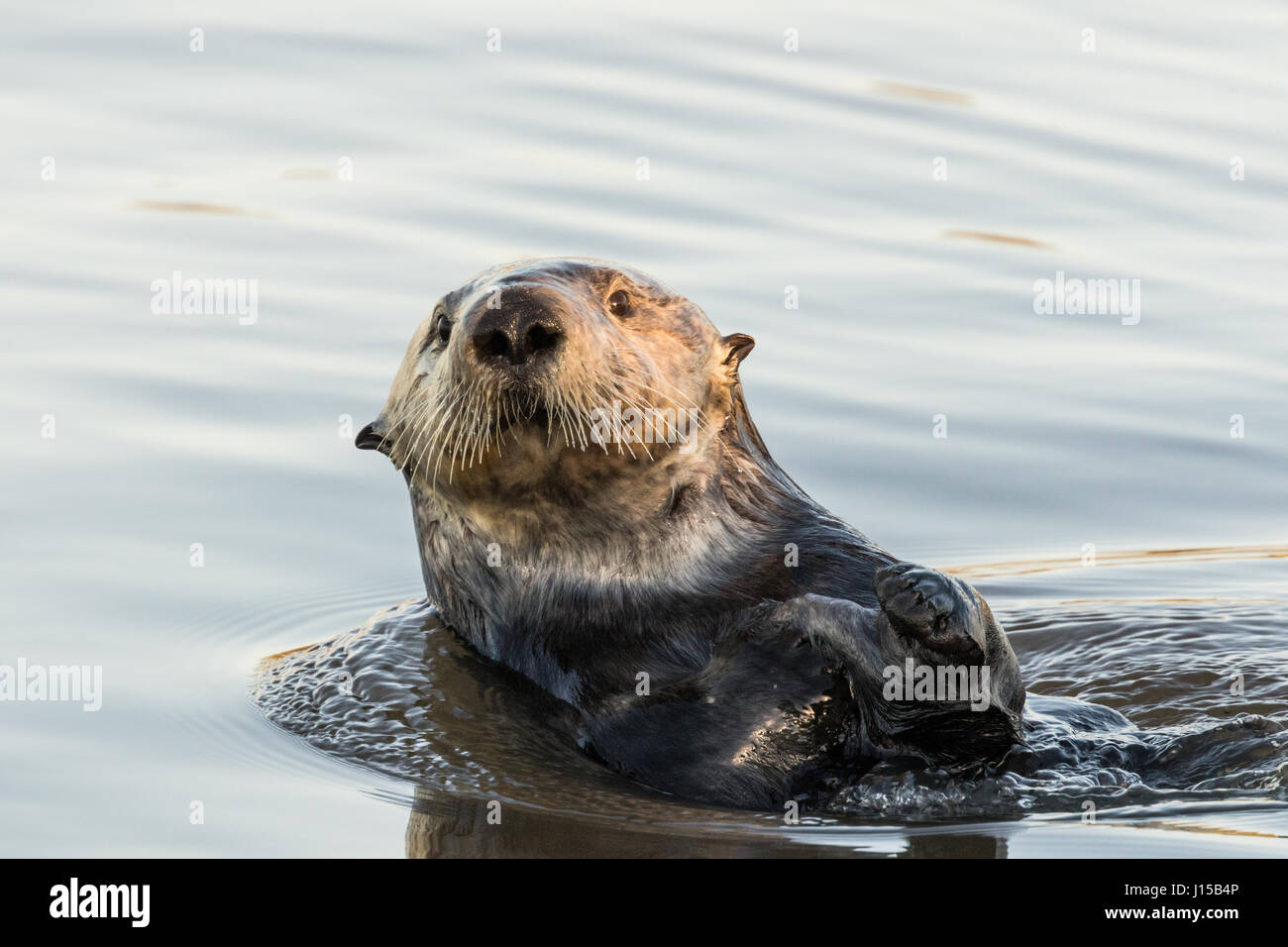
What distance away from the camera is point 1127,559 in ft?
23.5

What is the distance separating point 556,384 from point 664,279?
462 cm

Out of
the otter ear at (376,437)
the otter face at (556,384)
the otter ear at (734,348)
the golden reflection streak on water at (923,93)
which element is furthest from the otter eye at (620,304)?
the golden reflection streak on water at (923,93)

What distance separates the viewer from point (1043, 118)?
12.3m

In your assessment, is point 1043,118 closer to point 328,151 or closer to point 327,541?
point 328,151

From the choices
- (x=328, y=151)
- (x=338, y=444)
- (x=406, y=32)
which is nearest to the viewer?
(x=338, y=444)

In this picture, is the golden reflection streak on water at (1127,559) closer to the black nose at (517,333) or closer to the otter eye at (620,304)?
the otter eye at (620,304)

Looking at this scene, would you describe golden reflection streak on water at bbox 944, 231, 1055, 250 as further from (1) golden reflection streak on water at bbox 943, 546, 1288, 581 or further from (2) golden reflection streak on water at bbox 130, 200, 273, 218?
(2) golden reflection streak on water at bbox 130, 200, 273, 218

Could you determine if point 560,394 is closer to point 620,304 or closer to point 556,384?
point 556,384

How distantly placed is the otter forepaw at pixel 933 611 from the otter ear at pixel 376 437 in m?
1.68

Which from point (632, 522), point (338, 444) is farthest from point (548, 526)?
point (338, 444)

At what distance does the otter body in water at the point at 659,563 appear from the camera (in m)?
4.69

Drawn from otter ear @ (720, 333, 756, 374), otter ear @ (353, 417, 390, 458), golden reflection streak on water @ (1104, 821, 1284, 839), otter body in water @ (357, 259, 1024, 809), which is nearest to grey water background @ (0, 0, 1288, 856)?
golden reflection streak on water @ (1104, 821, 1284, 839)
